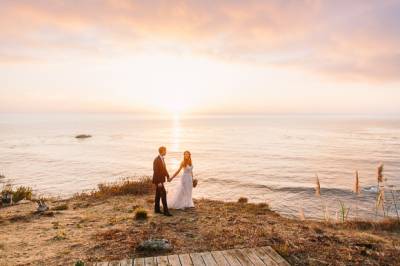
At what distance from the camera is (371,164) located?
45.3m

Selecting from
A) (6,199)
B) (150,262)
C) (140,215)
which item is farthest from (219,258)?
(6,199)

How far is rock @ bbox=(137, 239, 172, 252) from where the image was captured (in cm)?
909

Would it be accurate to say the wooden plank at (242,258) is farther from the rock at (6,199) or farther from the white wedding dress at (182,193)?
the rock at (6,199)

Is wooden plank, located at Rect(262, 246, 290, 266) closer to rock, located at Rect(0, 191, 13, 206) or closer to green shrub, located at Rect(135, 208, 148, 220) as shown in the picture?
green shrub, located at Rect(135, 208, 148, 220)

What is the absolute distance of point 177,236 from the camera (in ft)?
35.5

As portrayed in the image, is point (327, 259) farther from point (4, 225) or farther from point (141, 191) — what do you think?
point (141, 191)

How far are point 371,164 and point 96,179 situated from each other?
118ft

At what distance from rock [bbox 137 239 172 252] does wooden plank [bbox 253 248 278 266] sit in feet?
8.52

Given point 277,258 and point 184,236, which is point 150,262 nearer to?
point 277,258

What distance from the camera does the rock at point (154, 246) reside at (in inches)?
358

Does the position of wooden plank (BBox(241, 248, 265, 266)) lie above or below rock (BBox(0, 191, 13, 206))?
above

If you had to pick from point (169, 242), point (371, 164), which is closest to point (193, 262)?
point (169, 242)

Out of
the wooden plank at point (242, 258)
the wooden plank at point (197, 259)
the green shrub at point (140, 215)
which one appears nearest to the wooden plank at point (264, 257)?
the wooden plank at point (242, 258)

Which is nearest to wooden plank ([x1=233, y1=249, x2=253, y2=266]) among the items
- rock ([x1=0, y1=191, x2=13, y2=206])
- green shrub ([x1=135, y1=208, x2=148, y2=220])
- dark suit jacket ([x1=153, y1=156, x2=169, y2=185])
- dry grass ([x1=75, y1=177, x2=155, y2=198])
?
green shrub ([x1=135, y1=208, x2=148, y2=220])
